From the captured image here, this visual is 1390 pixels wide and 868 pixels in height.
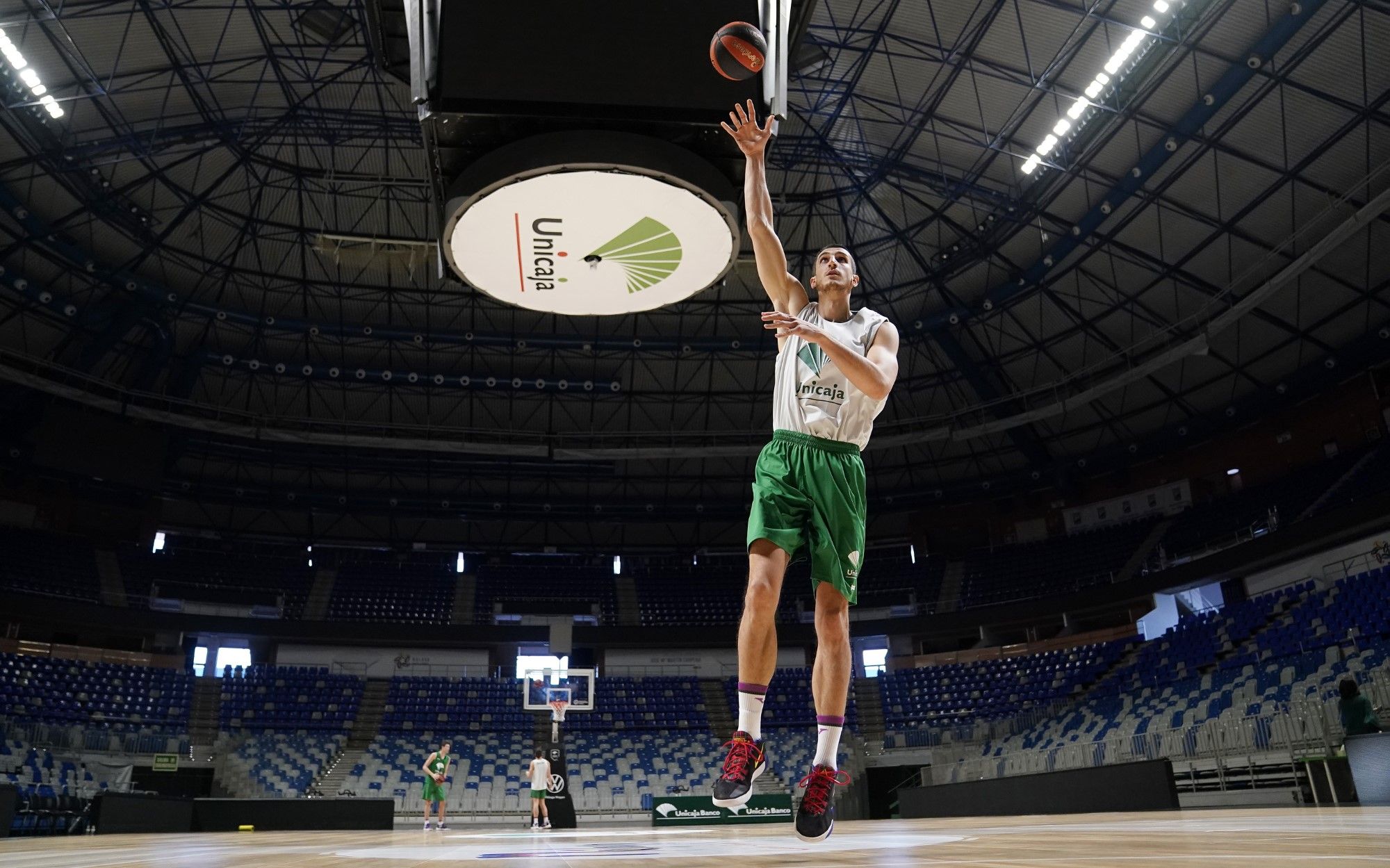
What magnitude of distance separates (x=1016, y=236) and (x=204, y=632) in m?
25.6

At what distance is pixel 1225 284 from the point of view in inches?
867

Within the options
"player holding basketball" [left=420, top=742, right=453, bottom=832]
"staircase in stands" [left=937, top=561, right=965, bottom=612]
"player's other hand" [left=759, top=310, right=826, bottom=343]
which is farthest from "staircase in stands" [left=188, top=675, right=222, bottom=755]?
"player's other hand" [left=759, top=310, right=826, bottom=343]

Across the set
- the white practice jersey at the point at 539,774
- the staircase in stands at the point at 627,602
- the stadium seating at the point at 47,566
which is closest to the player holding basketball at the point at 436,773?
the white practice jersey at the point at 539,774

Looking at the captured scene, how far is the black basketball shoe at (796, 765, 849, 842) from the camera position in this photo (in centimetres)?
340

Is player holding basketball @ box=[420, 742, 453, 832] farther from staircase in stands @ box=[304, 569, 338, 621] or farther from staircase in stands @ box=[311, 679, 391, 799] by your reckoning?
staircase in stands @ box=[304, 569, 338, 621]

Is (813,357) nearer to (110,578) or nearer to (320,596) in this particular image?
(110,578)

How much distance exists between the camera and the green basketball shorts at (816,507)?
3812 millimetres

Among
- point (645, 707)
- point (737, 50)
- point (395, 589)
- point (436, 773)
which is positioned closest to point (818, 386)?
point (737, 50)

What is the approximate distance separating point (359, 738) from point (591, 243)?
20888 mm

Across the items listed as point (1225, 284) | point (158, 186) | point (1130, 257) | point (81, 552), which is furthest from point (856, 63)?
point (81, 552)

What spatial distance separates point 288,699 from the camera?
27.6 m

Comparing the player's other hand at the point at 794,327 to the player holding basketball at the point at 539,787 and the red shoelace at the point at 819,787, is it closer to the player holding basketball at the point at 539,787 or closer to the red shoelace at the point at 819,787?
the red shoelace at the point at 819,787

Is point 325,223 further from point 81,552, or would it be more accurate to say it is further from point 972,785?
point 972,785

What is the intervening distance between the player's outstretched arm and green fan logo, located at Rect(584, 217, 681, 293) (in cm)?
695
